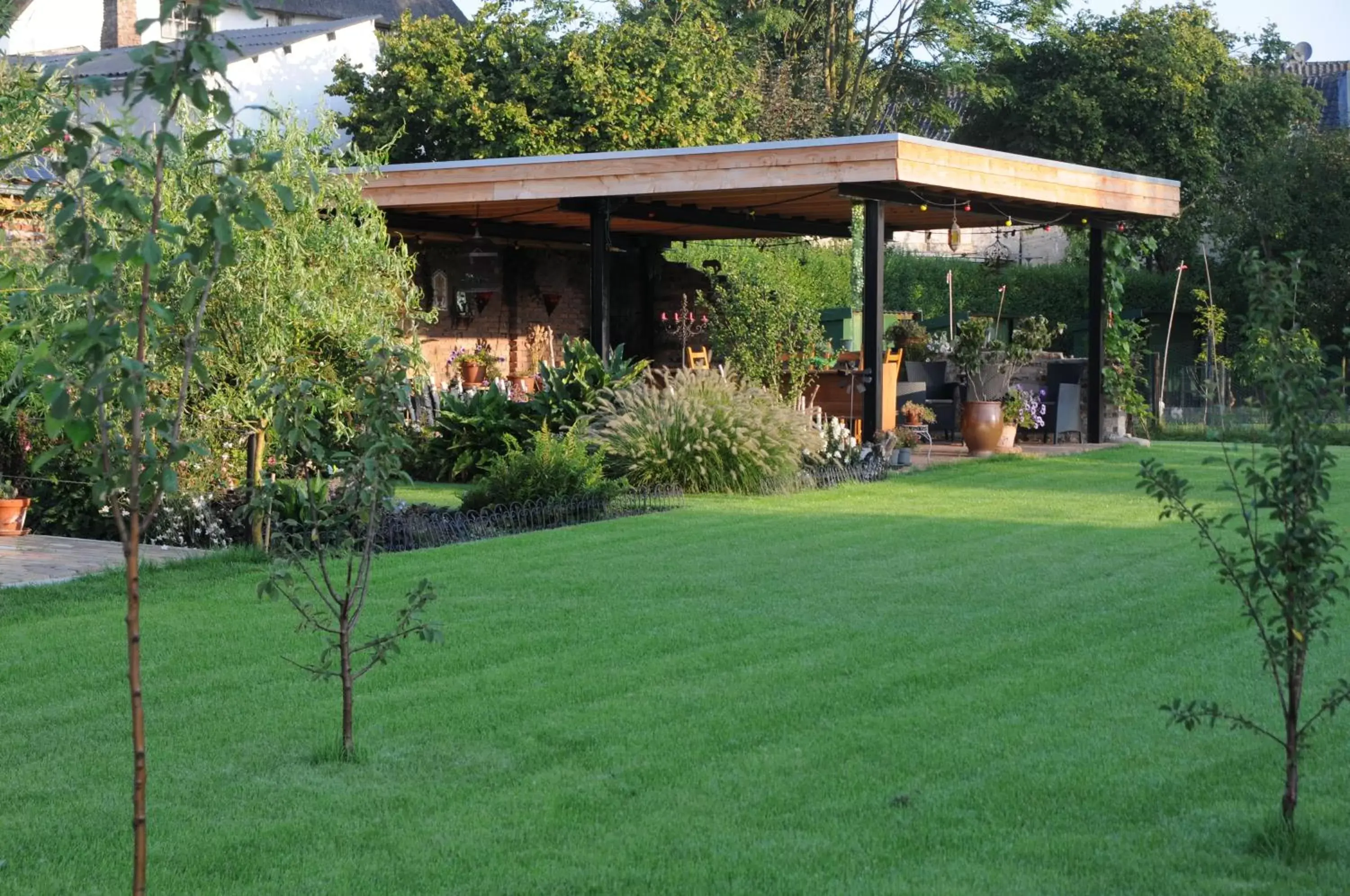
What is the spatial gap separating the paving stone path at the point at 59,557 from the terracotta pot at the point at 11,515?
10 centimetres

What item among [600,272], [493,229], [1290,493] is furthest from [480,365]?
[1290,493]

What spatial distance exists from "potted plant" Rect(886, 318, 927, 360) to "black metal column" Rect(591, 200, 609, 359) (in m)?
4.47

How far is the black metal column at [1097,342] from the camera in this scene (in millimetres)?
17156

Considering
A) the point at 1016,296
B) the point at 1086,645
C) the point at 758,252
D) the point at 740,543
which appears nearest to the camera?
the point at 1086,645

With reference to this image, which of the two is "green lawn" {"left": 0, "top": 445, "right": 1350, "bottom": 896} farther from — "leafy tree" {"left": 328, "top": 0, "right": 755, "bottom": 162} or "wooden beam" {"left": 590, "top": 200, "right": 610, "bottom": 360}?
"leafy tree" {"left": 328, "top": 0, "right": 755, "bottom": 162}

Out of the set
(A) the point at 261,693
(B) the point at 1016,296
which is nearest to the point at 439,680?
(A) the point at 261,693

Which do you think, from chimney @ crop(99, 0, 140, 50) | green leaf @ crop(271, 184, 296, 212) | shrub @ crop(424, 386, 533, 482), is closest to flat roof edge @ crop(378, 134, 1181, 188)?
shrub @ crop(424, 386, 533, 482)

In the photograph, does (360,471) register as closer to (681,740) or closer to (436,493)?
(681,740)

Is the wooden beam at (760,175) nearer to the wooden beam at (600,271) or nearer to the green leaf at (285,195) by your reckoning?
the wooden beam at (600,271)

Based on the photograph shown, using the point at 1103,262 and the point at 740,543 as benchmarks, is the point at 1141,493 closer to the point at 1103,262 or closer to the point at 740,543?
the point at 740,543

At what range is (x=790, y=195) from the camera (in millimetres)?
15500

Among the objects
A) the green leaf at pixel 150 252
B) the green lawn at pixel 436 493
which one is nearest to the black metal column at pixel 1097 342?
the green lawn at pixel 436 493

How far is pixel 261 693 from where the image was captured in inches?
212

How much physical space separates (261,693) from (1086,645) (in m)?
3.20
